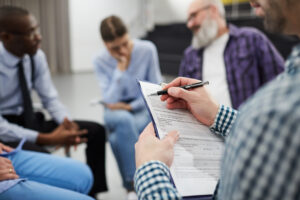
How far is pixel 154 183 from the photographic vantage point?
21.2 inches

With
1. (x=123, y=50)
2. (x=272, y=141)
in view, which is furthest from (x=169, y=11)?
(x=272, y=141)

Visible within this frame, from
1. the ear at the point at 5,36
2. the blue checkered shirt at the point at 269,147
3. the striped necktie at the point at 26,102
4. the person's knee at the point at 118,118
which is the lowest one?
the person's knee at the point at 118,118

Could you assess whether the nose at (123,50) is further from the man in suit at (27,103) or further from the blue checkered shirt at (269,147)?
the blue checkered shirt at (269,147)

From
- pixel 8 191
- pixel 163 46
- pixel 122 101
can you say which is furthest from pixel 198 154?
pixel 163 46

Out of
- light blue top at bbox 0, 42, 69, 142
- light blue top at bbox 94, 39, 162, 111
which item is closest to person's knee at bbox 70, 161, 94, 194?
light blue top at bbox 0, 42, 69, 142

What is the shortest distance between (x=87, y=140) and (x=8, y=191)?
97cm

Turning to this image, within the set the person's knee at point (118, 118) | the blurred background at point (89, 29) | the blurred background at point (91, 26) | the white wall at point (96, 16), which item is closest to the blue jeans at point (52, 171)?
the person's knee at point (118, 118)

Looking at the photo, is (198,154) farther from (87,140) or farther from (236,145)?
(87,140)

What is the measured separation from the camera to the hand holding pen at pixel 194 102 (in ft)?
A: 2.66

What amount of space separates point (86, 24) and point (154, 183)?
328 inches

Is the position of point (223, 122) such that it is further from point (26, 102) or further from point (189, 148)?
point (26, 102)

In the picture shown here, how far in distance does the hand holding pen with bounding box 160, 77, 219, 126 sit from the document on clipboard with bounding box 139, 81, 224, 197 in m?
0.02

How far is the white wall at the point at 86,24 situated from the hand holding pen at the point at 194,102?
7.64 m

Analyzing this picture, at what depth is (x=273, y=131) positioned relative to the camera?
0.35 meters
